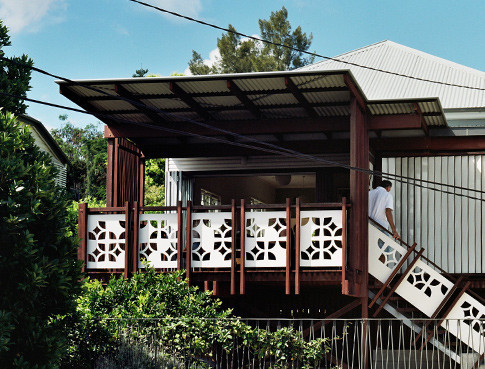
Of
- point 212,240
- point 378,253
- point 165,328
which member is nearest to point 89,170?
point 212,240

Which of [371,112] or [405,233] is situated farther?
[405,233]

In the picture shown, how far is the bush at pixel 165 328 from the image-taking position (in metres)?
10.4

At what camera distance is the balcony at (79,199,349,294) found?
1194cm

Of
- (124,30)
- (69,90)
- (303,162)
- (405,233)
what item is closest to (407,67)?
(303,162)

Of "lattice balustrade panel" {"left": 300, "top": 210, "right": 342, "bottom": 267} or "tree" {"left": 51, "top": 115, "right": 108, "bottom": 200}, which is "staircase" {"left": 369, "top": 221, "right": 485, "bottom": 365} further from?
"tree" {"left": 51, "top": 115, "right": 108, "bottom": 200}

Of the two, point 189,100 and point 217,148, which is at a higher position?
point 189,100

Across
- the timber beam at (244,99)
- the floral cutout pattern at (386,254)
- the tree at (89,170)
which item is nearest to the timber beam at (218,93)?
the timber beam at (244,99)

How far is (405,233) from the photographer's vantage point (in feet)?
47.9

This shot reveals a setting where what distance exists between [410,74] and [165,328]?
402 inches

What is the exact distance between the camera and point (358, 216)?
39.4 feet

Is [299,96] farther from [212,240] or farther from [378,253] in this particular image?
[378,253]

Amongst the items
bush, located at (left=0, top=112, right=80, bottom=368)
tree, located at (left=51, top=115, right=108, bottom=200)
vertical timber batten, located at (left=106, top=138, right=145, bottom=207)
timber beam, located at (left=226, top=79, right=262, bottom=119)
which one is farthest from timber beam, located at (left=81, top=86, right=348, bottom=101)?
tree, located at (left=51, top=115, right=108, bottom=200)

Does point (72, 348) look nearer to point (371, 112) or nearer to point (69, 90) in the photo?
point (69, 90)

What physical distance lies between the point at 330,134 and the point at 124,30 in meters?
72.8
